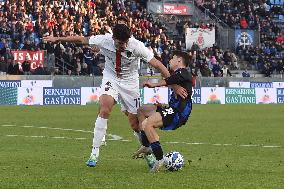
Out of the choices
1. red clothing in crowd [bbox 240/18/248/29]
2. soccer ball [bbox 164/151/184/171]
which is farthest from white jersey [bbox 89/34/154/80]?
red clothing in crowd [bbox 240/18/248/29]

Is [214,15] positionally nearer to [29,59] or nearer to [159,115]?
[29,59]

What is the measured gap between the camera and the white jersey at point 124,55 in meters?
12.7

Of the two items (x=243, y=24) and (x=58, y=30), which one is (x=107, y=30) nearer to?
(x=58, y=30)

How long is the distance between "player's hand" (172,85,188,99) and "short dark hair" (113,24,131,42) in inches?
49.3

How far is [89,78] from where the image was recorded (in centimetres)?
4062

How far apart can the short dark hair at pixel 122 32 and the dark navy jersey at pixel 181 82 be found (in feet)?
3.48

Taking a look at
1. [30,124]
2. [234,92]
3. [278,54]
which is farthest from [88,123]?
[278,54]

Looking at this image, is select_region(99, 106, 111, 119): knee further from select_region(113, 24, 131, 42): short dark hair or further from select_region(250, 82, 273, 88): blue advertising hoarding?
select_region(250, 82, 273, 88): blue advertising hoarding

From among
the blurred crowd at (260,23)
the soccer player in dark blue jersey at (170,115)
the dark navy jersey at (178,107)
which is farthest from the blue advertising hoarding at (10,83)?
the dark navy jersey at (178,107)

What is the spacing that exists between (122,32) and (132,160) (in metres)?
2.61

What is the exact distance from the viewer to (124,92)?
1308cm

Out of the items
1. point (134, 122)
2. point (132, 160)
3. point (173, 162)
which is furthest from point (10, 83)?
point (173, 162)

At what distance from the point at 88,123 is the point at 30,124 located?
2.24m

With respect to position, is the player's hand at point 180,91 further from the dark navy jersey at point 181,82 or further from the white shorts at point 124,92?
the white shorts at point 124,92
